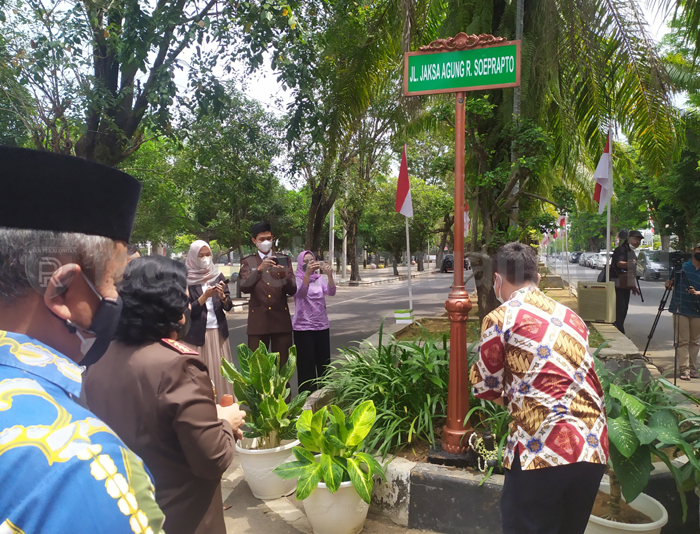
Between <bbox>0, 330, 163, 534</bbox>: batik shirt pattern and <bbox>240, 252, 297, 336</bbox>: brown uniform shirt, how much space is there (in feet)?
14.4

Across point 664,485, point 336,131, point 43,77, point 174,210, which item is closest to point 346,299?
point 174,210

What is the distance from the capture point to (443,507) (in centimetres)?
324

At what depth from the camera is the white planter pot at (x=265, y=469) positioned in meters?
3.66

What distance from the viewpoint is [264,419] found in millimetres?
3770

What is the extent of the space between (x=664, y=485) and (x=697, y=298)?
4.31 metres

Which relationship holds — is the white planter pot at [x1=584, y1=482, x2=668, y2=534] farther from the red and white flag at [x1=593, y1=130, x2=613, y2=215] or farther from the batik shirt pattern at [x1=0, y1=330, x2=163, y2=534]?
the red and white flag at [x1=593, y1=130, x2=613, y2=215]

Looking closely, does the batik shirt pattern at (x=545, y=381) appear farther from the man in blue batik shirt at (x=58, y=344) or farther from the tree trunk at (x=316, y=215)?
the tree trunk at (x=316, y=215)

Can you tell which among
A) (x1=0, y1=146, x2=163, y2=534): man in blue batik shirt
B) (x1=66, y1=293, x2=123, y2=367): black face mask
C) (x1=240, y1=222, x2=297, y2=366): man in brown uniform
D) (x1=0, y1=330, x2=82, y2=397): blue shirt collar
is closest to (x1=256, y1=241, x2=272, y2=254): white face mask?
(x1=240, y1=222, x2=297, y2=366): man in brown uniform

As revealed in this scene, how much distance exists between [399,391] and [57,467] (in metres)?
3.72

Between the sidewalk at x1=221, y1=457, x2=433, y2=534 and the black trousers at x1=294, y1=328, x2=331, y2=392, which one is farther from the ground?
the black trousers at x1=294, y1=328, x2=331, y2=392

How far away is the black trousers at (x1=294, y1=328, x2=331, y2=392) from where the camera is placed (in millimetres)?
5441

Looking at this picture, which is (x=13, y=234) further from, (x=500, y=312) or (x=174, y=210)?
(x=174, y=210)

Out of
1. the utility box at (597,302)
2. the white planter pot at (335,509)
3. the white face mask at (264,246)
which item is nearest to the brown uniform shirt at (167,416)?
the white planter pot at (335,509)

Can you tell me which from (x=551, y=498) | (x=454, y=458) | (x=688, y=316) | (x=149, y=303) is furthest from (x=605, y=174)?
(x=149, y=303)
